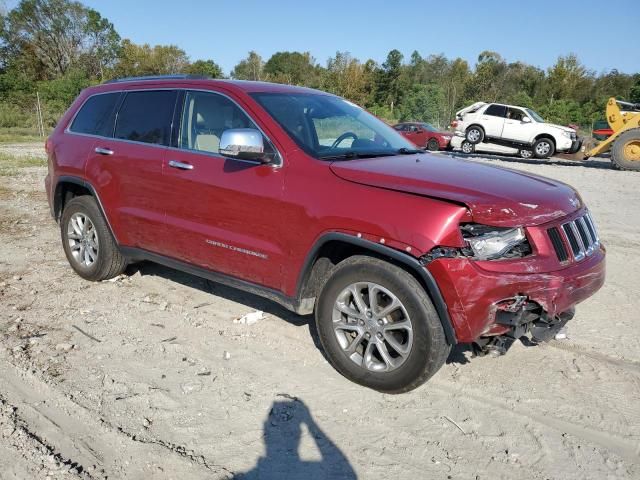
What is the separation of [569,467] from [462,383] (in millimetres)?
869

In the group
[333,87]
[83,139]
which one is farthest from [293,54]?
[83,139]

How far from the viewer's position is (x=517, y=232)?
9.76 ft

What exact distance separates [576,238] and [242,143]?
2.15m

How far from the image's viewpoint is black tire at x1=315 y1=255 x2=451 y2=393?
9.87 feet

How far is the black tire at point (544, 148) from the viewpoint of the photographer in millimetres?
19219

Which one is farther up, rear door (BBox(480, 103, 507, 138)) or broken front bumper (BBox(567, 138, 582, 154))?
rear door (BBox(480, 103, 507, 138))

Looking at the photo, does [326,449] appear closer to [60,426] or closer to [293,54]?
[60,426]

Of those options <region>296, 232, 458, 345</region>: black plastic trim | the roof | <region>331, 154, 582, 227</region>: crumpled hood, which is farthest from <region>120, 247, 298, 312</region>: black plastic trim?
the roof

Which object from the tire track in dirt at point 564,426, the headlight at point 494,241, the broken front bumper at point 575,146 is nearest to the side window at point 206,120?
the headlight at point 494,241

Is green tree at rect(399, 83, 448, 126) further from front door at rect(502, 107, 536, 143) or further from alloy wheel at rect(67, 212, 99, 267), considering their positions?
alloy wheel at rect(67, 212, 99, 267)

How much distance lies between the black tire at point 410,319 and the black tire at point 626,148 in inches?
607

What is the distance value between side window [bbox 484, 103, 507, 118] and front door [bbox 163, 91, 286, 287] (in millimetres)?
17811

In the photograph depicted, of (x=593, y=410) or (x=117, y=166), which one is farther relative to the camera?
(x=117, y=166)

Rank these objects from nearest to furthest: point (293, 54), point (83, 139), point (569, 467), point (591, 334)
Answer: point (569, 467) → point (591, 334) → point (83, 139) → point (293, 54)
